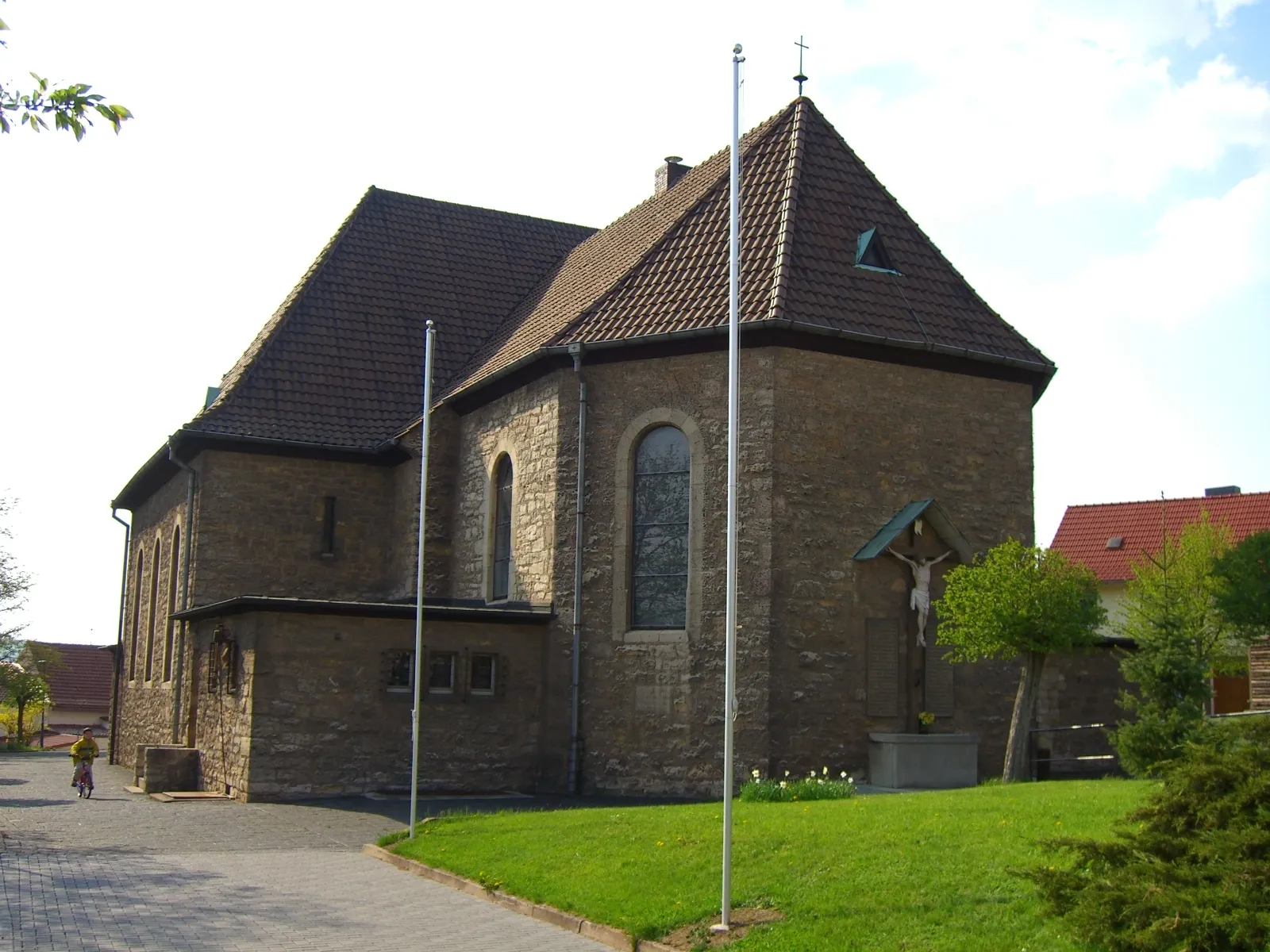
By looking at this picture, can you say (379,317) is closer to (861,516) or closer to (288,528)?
(288,528)

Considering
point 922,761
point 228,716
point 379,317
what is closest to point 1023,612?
point 922,761

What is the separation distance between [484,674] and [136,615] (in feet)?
52.4

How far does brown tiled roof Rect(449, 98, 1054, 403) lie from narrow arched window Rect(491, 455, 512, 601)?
166 cm

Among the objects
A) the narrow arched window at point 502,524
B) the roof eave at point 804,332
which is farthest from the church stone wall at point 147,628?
the roof eave at point 804,332

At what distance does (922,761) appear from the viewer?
762 inches

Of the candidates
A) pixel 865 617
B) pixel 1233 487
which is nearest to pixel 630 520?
pixel 865 617

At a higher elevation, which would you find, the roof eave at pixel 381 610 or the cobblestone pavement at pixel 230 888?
the roof eave at pixel 381 610

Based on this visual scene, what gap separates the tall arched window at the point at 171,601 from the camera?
28.9m

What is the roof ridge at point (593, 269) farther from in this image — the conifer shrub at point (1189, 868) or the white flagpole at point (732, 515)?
the conifer shrub at point (1189, 868)

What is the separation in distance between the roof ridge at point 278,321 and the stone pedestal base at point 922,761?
1427cm

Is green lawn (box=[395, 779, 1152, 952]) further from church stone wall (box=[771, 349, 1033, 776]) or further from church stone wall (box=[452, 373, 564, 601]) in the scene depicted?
church stone wall (box=[452, 373, 564, 601])

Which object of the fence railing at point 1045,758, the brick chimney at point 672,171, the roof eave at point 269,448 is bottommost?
the fence railing at point 1045,758

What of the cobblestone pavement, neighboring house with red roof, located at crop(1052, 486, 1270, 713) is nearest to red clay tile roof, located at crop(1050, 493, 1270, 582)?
neighboring house with red roof, located at crop(1052, 486, 1270, 713)

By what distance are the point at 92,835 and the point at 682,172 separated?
19.8 m
